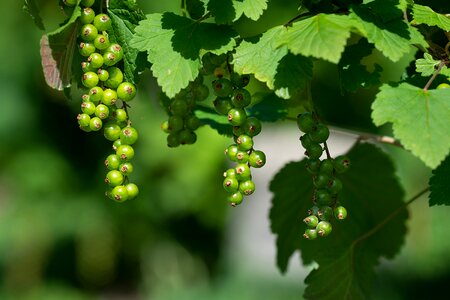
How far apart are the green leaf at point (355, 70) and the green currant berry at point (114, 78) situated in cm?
34

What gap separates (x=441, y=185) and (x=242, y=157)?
0.30 m

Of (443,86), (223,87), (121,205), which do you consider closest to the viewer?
(443,86)

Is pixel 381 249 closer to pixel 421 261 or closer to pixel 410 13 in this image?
pixel 410 13

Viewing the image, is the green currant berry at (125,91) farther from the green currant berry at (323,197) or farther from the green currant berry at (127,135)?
the green currant berry at (323,197)

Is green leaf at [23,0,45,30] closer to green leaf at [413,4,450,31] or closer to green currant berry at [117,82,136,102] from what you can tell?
green currant berry at [117,82,136,102]

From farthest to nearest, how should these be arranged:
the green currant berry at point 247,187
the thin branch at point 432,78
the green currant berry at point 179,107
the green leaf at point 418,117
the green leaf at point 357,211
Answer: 1. the green leaf at point 357,211
2. the green currant berry at point 179,107
3. the green currant berry at point 247,187
4. the thin branch at point 432,78
5. the green leaf at point 418,117

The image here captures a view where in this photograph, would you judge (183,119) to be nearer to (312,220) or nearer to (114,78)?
(114,78)

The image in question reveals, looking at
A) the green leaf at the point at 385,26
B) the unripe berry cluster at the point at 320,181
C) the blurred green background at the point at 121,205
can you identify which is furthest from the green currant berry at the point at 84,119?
the blurred green background at the point at 121,205

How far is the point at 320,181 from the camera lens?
1.09m

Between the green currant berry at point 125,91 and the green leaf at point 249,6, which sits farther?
the green currant berry at point 125,91

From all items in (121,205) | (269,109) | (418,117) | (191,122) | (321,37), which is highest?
(321,37)

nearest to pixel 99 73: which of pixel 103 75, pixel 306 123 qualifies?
pixel 103 75

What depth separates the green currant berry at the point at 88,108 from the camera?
113 cm

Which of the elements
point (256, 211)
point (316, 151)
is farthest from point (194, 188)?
point (316, 151)
